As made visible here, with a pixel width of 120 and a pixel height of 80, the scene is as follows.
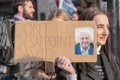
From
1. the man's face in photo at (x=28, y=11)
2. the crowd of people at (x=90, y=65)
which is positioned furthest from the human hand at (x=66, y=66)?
the man's face in photo at (x=28, y=11)

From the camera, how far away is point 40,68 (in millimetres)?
3074

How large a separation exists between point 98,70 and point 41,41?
429 millimetres

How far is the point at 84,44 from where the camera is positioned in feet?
9.46

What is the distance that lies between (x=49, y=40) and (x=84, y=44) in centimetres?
23

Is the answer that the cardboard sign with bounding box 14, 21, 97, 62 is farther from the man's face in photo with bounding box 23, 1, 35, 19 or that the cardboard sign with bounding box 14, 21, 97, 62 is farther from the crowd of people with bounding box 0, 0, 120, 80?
the man's face in photo with bounding box 23, 1, 35, 19

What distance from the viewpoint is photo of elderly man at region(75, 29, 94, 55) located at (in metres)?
2.88

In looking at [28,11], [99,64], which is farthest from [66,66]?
[28,11]

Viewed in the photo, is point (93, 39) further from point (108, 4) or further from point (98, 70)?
point (108, 4)

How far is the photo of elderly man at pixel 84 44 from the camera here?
9.45 feet

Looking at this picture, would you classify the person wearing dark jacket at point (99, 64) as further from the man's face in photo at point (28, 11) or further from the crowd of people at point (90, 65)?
the man's face in photo at point (28, 11)

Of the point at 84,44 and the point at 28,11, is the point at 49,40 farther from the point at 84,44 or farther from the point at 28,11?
the point at 28,11

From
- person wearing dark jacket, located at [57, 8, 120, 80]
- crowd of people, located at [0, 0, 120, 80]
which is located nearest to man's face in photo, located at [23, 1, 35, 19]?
crowd of people, located at [0, 0, 120, 80]

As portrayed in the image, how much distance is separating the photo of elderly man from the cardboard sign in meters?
0.02

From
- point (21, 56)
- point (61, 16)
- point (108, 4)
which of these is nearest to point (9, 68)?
point (61, 16)
